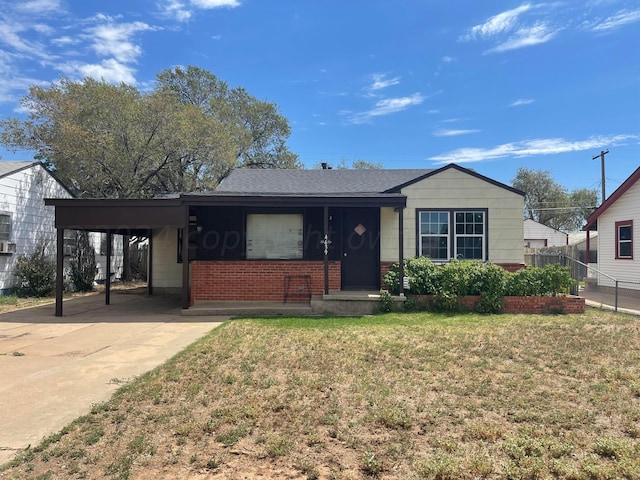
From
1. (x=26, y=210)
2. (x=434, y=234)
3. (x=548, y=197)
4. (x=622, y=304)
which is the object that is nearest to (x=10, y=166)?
(x=26, y=210)

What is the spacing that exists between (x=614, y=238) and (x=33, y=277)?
64.4 ft

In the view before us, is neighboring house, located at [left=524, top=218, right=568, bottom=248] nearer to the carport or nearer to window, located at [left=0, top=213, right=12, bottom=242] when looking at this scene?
the carport

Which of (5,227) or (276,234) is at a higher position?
(5,227)

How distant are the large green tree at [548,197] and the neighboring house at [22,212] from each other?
1724 inches

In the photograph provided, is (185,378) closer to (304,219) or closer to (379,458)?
(379,458)

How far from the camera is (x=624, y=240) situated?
1423 centimetres

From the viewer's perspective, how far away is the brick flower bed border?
928 cm

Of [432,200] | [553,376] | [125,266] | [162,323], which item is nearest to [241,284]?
[162,323]

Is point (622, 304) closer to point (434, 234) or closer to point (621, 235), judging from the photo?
point (621, 235)

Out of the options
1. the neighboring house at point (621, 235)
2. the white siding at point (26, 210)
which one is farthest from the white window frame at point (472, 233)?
the white siding at point (26, 210)

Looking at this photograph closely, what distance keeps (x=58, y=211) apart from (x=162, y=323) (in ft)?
12.1

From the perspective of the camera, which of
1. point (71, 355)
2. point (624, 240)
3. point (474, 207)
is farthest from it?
point (624, 240)

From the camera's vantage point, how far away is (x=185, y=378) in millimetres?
4883

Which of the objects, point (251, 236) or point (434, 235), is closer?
point (251, 236)
